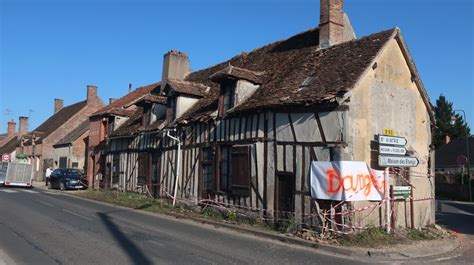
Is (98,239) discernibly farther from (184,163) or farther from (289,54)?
(289,54)

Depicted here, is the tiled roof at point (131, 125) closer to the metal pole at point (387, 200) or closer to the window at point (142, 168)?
the window at point (142, 168)

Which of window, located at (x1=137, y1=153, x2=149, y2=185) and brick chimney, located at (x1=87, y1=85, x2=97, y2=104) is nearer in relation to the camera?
window, located at (x1=137, y1=153, x2=149, y2=185)

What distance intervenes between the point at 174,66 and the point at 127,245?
59.5ft

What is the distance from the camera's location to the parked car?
30672mm

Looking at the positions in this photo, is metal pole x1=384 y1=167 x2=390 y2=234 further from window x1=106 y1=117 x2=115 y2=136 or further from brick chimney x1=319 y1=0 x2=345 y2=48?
window x1=106 y1=117 x2=115 y2=136

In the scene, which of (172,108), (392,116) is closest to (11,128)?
(172,108)

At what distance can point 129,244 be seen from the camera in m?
10.2

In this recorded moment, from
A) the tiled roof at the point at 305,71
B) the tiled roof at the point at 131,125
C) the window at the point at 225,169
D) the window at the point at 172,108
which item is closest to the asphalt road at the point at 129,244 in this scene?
the window at the point at 225,169

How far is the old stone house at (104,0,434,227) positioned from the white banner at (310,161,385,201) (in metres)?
0.26

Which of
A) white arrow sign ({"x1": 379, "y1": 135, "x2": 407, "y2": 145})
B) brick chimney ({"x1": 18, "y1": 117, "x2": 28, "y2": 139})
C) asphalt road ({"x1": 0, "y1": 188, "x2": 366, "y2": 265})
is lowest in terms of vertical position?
asphalt road ({"x1": 0, "y1": 188, "x2": 366, "y2": 265})

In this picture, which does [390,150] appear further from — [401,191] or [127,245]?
[127,245]

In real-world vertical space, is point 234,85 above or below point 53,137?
above

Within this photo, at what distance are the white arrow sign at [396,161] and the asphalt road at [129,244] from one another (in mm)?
3560

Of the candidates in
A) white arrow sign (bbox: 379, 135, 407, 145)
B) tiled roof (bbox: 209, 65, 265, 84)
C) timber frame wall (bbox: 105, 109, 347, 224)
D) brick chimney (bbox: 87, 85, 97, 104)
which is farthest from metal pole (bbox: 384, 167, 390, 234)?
brick chimney (bbox: 87, 85, 97, 104)
